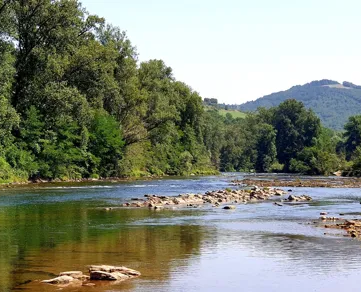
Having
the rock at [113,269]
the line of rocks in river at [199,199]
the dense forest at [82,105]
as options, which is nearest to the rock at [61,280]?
the rock at [113,269]

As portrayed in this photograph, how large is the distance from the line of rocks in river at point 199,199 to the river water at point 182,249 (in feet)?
14.0

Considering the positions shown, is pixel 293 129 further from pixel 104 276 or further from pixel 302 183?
pixel 104 276

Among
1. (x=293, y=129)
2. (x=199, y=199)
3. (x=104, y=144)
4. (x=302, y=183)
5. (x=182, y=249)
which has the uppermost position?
(x=293, y=129)

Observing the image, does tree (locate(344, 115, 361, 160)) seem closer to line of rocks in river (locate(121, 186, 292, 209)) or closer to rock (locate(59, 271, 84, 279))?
line of rocks in river (locate(121, 186, 292, 209))

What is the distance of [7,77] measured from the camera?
5950cm

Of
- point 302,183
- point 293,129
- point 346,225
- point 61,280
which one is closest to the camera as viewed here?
point 61,280

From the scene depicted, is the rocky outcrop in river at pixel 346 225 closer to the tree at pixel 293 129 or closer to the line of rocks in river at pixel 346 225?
the line of rocks in river at pixel 346 225

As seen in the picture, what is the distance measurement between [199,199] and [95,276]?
28.7 metres

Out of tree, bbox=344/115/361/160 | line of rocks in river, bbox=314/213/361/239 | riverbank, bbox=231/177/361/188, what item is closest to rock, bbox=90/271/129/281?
line of rocks in river, bbox=314/213/361/239

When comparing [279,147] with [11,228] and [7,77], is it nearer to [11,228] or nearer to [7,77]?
[7,77]

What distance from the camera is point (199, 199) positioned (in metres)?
44.8

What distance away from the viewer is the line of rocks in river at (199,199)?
4047 cm

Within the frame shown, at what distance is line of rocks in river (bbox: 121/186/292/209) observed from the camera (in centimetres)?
4047

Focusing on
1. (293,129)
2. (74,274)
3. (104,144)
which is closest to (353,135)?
(293,129)
